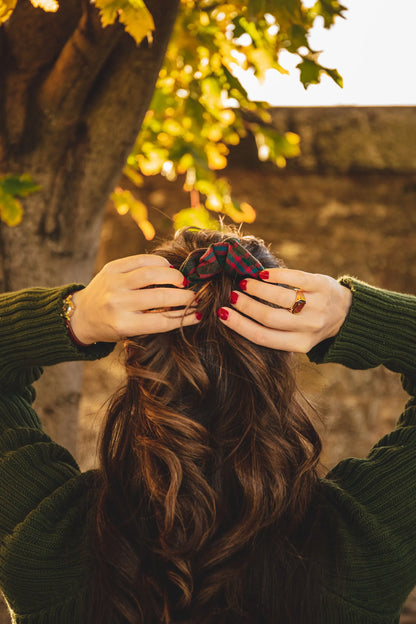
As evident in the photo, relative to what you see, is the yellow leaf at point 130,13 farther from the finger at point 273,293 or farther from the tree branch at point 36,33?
the finger at point 273,293

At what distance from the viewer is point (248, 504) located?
0.99 m

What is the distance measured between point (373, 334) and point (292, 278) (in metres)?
0.26

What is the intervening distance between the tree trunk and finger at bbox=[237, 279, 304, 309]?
2.46ft

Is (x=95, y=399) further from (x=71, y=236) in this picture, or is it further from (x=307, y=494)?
(x=307, y=494)

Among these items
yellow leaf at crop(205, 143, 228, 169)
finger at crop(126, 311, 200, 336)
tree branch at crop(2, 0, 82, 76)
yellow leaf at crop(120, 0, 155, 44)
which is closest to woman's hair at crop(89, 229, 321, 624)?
finger at crop(126, 311, 200, 336)

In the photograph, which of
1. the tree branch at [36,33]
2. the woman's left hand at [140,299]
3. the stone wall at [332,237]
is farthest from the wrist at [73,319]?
the stone wall at [332,237]

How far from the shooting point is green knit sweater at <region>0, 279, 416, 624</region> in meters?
1.01

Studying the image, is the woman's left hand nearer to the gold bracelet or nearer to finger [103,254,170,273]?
finger [103,254,170,273]

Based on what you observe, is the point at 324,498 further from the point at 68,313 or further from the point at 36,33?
the point at 36,33

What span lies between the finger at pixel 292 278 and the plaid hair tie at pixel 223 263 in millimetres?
33

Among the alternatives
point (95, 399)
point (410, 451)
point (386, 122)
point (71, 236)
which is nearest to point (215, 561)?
point (410, 451)

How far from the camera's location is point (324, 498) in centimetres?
111

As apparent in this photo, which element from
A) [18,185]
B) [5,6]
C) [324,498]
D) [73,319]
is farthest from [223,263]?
[18,185]

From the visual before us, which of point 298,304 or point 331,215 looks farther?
point 331,215
